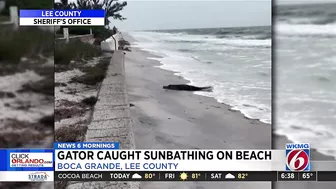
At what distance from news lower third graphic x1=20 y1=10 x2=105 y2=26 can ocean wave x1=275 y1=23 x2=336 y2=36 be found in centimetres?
82

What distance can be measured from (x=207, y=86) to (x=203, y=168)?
1.51 feet

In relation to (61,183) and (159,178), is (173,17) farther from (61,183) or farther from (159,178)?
(61,183)

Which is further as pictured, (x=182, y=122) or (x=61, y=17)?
(x=182, y=122)

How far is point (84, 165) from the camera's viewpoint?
4.72 feet

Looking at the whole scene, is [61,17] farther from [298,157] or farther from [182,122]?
[298,157]

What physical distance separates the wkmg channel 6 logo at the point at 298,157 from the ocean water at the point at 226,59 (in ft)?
0.59

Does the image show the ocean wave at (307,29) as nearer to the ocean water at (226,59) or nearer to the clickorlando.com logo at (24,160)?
the ocean water at (226,59)

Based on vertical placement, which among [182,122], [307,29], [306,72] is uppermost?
[307,29]

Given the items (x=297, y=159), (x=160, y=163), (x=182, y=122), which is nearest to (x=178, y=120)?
(x=182, y=122)

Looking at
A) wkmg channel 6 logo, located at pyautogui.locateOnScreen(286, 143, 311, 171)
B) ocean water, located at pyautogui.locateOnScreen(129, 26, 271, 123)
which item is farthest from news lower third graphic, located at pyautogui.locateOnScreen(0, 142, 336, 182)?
ocean water, located at pyautogui.locateOnScreen(129, 26, 271, 123)

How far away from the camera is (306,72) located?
1.33m

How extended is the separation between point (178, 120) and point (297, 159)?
0.60m

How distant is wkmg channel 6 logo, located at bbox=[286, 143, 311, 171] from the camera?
1.38 meters

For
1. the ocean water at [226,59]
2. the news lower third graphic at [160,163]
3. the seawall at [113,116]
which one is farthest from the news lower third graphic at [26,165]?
the ocean water at [226,59]
